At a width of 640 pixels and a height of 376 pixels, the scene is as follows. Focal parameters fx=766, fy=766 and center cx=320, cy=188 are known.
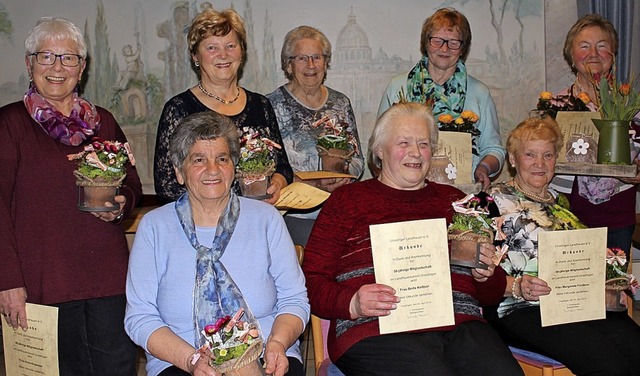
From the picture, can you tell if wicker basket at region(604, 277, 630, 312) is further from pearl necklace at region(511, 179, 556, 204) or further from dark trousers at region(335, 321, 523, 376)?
dark trousers at region(335, 321, 523, 376)

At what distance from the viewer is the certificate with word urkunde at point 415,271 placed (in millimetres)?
2748

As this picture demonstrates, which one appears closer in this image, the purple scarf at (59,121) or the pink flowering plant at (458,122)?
the purple scarf at (59,121)

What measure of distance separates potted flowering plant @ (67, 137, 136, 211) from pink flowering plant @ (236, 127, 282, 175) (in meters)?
0.49

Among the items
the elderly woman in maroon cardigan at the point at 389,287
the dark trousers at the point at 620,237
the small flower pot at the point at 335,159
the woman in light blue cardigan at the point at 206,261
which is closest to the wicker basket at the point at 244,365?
the woman in light blue cardigan at the point at 206,261

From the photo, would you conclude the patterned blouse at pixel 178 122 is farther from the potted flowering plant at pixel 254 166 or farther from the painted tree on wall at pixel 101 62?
the painted tree on wall at pixel 101 62

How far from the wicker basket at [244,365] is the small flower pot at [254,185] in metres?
0.94

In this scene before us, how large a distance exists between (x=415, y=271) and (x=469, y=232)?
0.24 m

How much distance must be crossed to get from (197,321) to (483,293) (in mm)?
1138

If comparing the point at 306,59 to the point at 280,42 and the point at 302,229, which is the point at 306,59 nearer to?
the point at 302,229

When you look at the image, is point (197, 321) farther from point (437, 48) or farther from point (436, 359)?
point (437, 48)

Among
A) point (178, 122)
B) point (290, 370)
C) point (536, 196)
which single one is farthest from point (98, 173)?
point (536, 196)

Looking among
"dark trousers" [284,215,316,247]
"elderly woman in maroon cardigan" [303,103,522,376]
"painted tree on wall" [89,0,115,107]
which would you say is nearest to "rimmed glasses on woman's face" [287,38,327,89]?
"dark trousers" [284,215,316,247]

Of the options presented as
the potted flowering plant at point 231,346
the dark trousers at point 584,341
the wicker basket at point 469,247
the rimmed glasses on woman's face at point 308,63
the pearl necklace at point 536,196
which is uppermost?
the rimmed glasses on woman's face at point 308,63

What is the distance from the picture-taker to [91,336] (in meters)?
2.98
